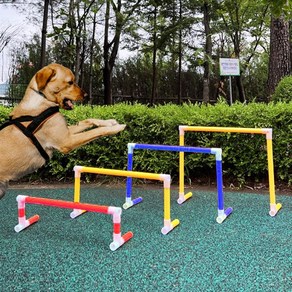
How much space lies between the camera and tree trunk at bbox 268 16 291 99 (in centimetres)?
855

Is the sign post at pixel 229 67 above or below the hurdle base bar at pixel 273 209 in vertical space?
above

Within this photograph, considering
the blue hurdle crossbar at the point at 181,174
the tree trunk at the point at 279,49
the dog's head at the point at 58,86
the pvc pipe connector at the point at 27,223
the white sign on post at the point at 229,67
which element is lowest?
the pvc pipe connector at the point at 27,223

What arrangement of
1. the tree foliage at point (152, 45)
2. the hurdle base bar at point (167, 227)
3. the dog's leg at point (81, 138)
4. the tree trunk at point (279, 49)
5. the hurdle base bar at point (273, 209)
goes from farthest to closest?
1. the tree foliage at point (152, 45)
2. the tree trunk at point (279, 49)
3. the hurdle base bar at point (273, 209)
4. the hurdle base bar at point (167, 227)
5. the dog's leg at point (81, 138)

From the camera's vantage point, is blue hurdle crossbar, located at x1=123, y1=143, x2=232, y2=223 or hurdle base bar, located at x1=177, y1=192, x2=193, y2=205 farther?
hurdle base bar, located at x1=177, y1=192, x2=193, y2=205

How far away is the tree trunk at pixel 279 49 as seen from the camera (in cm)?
855

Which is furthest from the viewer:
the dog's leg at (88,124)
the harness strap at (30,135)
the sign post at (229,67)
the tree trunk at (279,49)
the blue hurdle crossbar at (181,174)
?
the tree trunk at (279,49)

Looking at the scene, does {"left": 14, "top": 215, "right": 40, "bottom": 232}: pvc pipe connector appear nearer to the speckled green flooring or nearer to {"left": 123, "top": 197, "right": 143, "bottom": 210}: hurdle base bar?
the speckled green flooring

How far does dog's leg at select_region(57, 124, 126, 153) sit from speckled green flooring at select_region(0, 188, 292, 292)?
4.38ft

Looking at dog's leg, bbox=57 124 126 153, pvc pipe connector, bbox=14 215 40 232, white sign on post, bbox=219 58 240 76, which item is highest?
white sign on post, bbox=219 58 240 76

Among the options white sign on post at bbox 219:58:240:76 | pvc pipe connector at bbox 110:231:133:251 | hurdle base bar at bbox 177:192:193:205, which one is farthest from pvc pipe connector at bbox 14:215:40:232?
white sign on post at bbox 219:58:240:76

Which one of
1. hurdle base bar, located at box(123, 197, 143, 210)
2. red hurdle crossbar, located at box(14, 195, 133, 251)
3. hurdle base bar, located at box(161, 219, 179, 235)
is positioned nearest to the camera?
red hurdle crossbar, located at box(14, 195, 133, 251)

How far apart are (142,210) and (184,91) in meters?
13.4

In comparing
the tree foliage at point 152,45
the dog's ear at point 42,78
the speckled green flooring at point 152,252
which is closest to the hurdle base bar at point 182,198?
the speckled green flooring at point 152,252

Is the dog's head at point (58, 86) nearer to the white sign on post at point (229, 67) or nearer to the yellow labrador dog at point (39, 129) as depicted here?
the yellow labrador dog at point (39, 129)
